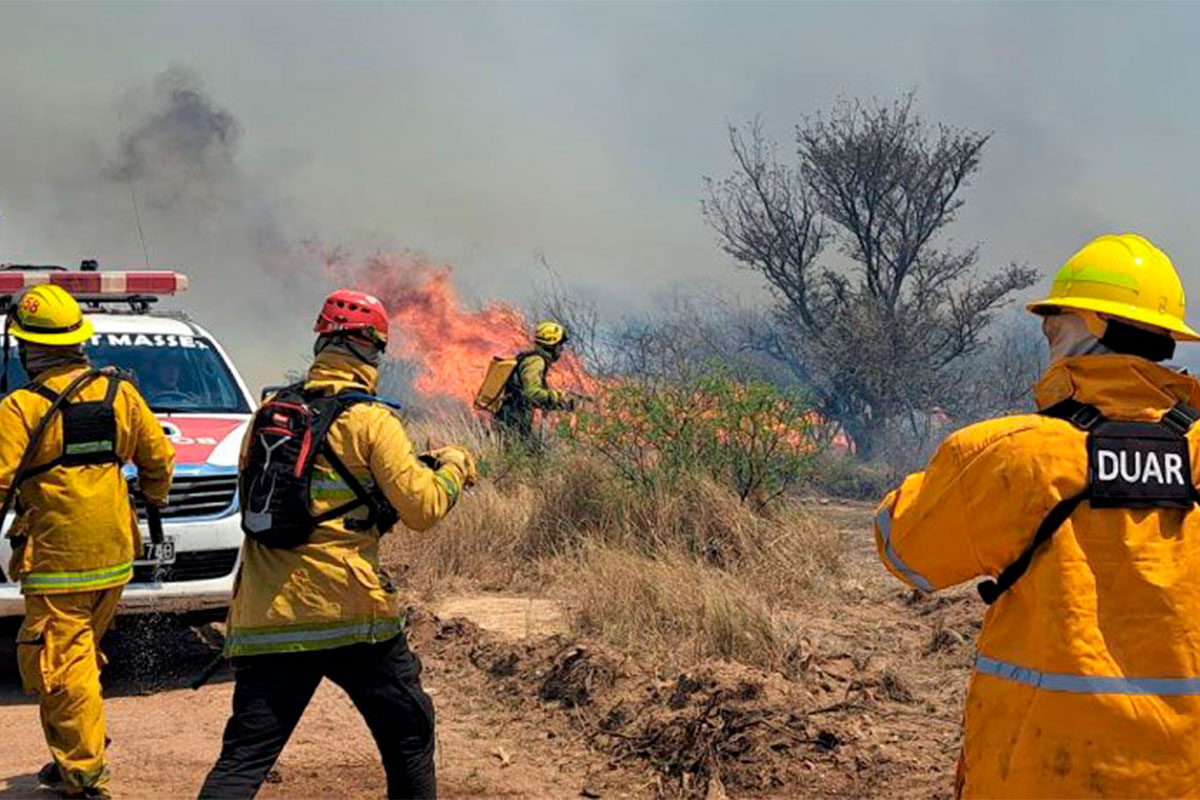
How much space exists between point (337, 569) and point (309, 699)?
40 centimetres

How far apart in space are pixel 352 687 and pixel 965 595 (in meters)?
5.03

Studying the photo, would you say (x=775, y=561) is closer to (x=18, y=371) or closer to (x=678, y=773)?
(x=678, y=773)

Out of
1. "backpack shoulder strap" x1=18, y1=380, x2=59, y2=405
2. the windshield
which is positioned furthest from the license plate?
"backpack shoulder strap" x1=18, y1=380, x2=59, y2=405

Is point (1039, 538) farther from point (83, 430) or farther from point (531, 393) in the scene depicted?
point (531, 393)

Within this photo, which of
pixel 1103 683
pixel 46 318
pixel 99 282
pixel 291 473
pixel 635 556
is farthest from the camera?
pixel 635 556

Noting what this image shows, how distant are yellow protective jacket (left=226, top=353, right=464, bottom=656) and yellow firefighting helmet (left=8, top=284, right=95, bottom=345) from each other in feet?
6.07

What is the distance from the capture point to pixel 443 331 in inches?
786

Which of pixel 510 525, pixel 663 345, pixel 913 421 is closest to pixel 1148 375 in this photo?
pixel 510 525

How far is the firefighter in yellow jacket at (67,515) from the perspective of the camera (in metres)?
4.91

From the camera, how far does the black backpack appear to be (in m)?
3.76

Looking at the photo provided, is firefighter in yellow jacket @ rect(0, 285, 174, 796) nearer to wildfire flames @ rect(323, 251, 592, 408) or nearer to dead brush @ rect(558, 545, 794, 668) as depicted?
dead brush @ rect(558, 545, 794, 668)

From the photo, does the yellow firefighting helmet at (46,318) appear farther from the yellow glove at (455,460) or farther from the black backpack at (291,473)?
the yellow glove at (455,460)

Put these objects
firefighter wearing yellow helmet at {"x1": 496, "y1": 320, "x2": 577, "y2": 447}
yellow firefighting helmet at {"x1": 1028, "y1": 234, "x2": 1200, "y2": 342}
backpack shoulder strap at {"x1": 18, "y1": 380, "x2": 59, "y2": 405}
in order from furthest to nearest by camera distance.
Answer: firefighter wearing yellow helmet at {"x1": 496, "y1": 320, "x2": 577, "y2": 447} → backpack shoulder strap at {"x1": 18, "y1": 380, "x2": 59, "y2": 405} → yellow firefighting helmet at {"x1": 1028, "y1": 234, "x2": 1200, "y2": 342}

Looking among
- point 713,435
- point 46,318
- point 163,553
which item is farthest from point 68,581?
point 713,435
